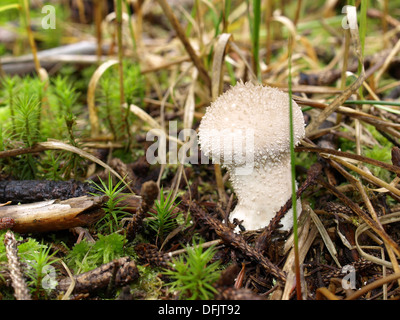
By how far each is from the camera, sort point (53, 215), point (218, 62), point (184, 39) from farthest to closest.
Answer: point (184, 39), point (218, 62), point (53, 215)

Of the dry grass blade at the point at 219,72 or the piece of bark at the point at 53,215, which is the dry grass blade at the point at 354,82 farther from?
the piece of bark at the point at 53,215

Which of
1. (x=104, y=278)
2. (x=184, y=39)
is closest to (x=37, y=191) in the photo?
(x=104, y=278)

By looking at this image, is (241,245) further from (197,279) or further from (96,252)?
(96,252)

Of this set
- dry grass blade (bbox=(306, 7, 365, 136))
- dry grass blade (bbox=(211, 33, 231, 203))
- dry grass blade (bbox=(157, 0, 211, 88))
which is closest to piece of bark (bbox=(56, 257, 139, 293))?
dry grass blade (bbox=(211, 33, 231, 203))

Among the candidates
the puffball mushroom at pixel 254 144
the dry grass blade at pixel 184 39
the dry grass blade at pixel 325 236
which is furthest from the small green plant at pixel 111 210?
the dry grass blade at pixel 184 39

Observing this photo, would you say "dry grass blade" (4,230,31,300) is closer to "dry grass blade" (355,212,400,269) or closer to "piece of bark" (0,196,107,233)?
"piece of bark" (0,196,107,233)
